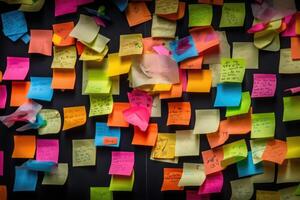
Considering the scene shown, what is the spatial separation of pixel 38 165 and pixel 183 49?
81 cm

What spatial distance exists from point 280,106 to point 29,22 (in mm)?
1164

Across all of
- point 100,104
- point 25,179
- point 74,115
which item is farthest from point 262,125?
point 25,179

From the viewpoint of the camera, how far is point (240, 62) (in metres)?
1.56

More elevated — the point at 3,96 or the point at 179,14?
the point at 179,14

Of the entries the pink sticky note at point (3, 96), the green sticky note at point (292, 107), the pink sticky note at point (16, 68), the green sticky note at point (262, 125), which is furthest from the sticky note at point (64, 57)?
the green sticky note at point (292, 107)

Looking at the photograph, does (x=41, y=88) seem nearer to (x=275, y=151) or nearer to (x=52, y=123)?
(x=52, y=123)

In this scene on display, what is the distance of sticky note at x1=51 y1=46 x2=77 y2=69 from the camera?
160 centimetres

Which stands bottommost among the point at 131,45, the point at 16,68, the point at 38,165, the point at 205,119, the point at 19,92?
the point at 38,165

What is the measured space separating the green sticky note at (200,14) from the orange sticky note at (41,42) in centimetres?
62

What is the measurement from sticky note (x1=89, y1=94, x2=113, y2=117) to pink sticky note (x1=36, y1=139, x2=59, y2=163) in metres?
0.22

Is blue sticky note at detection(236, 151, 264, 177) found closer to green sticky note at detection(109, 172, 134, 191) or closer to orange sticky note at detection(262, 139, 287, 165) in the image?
orange sticky note at detection(262, 139, 287, 165)

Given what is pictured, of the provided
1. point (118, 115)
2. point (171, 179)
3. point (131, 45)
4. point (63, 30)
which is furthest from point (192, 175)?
point (63, 30)

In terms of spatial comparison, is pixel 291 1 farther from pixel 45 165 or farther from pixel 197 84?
pixel 45 165

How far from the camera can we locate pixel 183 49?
5.11 feet
